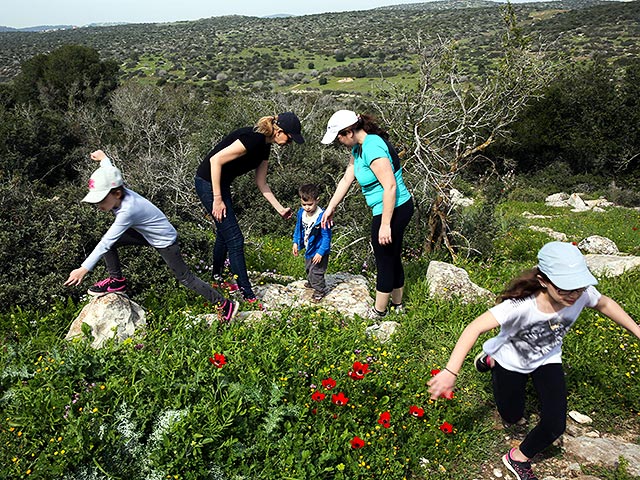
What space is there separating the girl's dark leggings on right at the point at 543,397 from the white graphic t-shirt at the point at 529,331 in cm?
6

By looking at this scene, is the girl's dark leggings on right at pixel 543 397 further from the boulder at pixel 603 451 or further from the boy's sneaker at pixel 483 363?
the boulder at pixel 603 451

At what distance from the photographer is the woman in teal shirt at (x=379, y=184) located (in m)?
3.81

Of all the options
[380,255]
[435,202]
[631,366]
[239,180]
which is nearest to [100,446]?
[380,255]

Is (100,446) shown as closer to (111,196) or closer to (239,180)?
(111,196)

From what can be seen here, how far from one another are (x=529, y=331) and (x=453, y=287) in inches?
88.0

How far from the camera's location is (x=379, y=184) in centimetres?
406

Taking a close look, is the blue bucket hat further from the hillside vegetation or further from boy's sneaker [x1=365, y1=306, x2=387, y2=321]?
the hillside vegetation

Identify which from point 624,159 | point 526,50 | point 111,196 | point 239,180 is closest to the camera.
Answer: point 111,196

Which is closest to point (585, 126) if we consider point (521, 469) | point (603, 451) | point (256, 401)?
point (603, 451)

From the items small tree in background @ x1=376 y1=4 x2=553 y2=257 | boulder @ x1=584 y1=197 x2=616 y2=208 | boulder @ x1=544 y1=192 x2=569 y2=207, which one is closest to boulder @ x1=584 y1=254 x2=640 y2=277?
small tree in background @ x1=376 y1=4 x2=553 y2=257

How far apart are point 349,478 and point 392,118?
4.52 m

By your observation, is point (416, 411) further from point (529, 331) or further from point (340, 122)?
point (340, 122)

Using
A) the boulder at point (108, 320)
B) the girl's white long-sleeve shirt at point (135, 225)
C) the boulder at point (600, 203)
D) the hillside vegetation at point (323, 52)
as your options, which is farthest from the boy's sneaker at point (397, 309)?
the hillside vegetation at point (323, 52)

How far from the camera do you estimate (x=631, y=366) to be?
12.0ft
